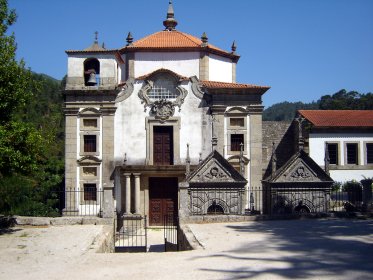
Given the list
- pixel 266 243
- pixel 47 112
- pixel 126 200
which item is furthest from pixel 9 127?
pixel 47 112

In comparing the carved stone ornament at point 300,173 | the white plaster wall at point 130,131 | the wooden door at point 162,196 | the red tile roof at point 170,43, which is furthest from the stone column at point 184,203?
the red tile roof at point 170,43

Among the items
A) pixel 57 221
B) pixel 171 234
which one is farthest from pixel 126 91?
pixel 57 221

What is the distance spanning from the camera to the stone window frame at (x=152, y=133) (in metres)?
23.9

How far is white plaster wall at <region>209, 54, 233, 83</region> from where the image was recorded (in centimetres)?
2602

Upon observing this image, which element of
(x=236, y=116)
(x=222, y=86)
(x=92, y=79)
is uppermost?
(x=92, y=79)

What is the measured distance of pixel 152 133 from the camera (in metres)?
24.0

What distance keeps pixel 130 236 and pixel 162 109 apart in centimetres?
694

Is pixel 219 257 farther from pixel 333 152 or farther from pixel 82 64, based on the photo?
pixel 333 152

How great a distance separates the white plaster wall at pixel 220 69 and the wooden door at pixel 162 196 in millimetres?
6383

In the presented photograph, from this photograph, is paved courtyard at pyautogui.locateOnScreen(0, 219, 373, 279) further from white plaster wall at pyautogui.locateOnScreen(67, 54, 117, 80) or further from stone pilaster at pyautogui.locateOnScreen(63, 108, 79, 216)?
white plaster wall at pyautogui.locateOnScreen(67, 54, 117, 80)

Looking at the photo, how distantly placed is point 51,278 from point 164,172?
1478 centimetres

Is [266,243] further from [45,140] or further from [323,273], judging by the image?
[45,140]

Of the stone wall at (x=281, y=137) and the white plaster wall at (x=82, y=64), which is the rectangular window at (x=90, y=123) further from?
the stone wall at (x=281, y=137)

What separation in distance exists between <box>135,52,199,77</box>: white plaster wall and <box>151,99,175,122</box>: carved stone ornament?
2.38 metres
